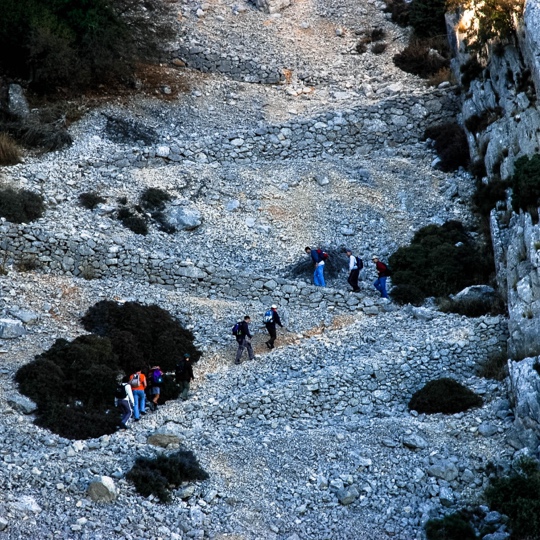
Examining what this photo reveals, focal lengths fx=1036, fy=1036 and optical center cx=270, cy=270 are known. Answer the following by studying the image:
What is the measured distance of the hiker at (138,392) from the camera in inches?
1004

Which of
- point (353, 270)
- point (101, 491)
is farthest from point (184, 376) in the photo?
point (353, 270)

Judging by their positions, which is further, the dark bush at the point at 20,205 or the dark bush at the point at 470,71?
the dark bush at the point at 470,71

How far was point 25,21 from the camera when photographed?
41562mm

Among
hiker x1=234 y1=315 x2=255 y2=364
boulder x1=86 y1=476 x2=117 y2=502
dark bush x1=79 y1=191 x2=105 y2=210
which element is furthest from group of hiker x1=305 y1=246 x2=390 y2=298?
boulder x1=86 y1=476 x2=117 y2=502

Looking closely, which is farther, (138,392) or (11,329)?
(11,329)

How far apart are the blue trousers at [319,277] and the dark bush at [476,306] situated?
4.06m

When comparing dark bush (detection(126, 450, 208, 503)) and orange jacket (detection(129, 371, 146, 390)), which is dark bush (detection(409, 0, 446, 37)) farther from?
dark bush (detection(126, 450, 208, 503))

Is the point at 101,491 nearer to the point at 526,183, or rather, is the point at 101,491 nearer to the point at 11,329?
the point at 11,329

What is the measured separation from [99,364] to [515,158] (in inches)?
604

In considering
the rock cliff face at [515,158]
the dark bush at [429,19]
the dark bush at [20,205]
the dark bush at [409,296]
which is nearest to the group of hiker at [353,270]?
the dark bush at [409,296]

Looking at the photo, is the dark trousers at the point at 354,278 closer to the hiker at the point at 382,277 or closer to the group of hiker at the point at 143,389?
the hiker at the point at 382,277

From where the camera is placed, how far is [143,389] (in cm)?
2581

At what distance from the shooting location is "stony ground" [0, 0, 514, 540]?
21.5 m

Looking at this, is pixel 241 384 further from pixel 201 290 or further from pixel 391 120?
pixel 391 120
